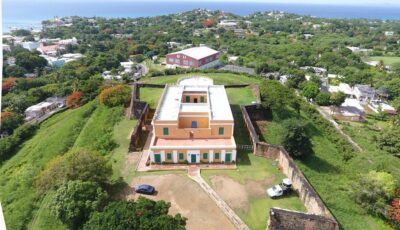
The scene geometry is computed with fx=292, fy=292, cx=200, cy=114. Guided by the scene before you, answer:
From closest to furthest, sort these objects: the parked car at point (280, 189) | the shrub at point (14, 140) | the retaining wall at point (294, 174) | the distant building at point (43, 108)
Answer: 1. the retaining wall at point (294, 174)
2. the parked car at point (280, 189)
3. the shrub at point (14, 140)
4. the distant building at point (43, 108)

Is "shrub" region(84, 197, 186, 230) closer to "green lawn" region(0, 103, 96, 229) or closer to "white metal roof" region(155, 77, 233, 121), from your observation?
"green lawn" region(0, 103, 96, 229)

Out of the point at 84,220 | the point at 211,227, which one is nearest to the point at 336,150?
the point at 211,227

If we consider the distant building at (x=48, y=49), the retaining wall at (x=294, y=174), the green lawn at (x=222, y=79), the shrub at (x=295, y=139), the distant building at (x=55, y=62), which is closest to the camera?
the retaining wall at (x=294, y=174)

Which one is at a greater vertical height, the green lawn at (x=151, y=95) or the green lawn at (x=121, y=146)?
the green lawn at (x=151, y=95)

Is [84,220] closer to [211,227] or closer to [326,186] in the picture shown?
[211,227]

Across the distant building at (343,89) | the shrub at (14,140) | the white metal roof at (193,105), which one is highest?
the white metal roof at (193,105)

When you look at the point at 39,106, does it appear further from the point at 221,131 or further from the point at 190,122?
the point at 221,131

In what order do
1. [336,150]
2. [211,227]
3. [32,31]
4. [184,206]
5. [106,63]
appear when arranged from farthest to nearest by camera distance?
[32,31] < [106,63] < [336,150] < [184,206] < [211,227]

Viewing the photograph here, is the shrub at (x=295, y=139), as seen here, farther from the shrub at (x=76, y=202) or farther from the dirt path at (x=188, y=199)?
the shrub at (x=76, y=202)

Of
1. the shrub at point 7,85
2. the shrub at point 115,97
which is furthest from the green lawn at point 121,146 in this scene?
the shrub at point 7,85
